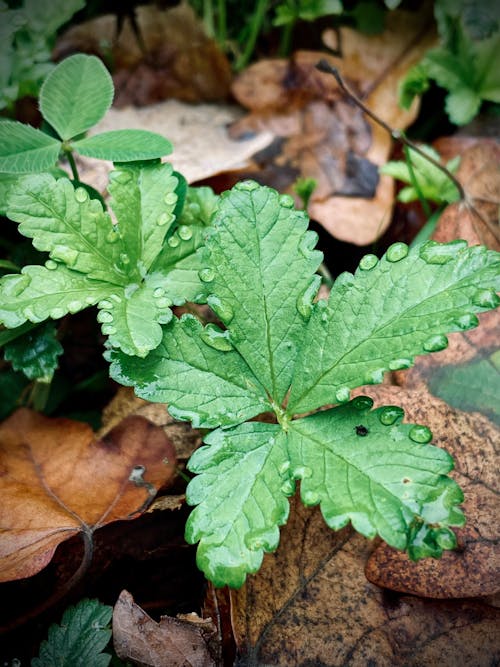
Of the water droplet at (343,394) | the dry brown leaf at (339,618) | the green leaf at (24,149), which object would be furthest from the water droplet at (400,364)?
the green leaf at (24,149)

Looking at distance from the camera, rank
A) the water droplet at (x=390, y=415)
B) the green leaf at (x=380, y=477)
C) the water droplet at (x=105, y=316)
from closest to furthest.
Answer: the green leaf at (x=380, y=477), the water droplet at (x=390, y=415), the water droplet at (x=105, y=316)

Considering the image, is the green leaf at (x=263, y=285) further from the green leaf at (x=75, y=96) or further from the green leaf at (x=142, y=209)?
the green leaf at (x=75, y=96)

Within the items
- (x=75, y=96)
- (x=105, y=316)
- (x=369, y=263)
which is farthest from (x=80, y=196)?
(x=369, y=263)

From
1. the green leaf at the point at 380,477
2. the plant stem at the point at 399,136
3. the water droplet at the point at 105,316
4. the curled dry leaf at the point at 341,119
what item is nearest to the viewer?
the green leaf at the point at 380,477

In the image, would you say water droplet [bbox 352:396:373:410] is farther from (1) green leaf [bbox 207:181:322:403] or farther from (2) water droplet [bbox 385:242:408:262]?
(2) water droplet [bbox 385:242:408:262]

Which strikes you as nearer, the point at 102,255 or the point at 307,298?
the point at 307,298

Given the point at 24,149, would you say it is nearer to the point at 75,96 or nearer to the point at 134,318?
the point at 75,96
